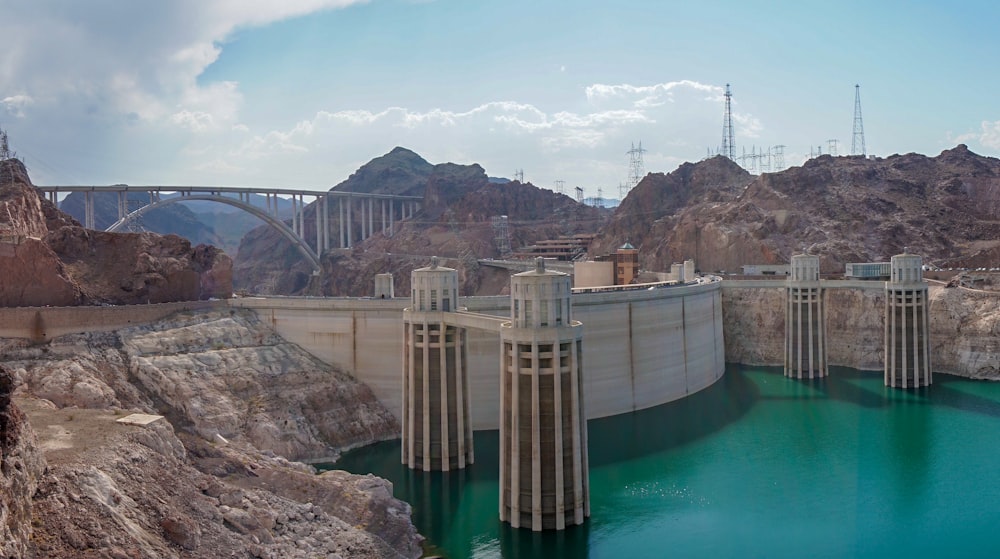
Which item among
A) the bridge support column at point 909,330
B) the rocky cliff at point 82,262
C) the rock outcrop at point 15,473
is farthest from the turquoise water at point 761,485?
the rocky cliff at point 82,262

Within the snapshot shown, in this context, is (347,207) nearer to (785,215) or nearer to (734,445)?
(785,215)

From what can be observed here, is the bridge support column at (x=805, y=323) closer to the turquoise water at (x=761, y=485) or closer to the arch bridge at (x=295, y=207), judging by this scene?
the turquoise water at (x=761, y=485)

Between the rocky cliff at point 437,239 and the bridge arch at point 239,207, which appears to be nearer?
the bridge arch at point 239,207

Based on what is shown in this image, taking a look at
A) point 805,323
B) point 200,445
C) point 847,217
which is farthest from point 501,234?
point 200,445

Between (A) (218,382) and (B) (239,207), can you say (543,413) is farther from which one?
(B) (239,207)

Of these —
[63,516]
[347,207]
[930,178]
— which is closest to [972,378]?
[930,178]

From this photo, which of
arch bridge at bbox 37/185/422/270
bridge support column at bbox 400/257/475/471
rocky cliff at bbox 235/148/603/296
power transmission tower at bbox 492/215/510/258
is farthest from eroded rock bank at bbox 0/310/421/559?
power transmission tower at bbox 492/215/510/258
